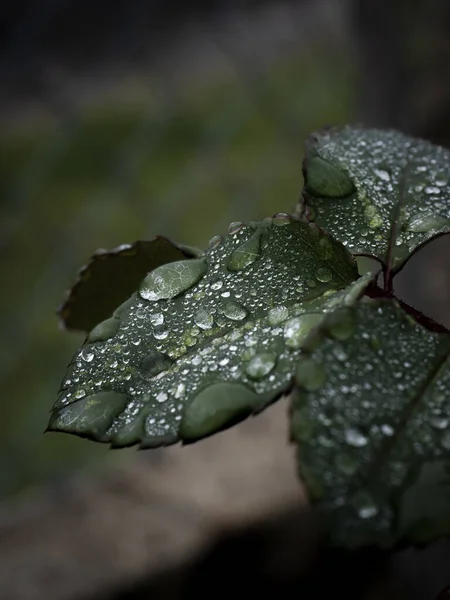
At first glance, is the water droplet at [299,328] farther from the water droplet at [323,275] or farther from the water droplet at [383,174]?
the water droplet at [383,174]

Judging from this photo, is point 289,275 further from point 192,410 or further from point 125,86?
point 125,86

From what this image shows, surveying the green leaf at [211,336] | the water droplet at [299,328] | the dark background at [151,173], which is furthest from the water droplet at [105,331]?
the dark background at [151,173]

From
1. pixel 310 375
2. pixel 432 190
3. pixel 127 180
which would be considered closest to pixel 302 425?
pixel 310 375

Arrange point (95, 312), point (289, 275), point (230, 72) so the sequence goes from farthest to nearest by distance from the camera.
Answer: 1. point (230, 72)
2. point (95, 312)
3. point (289, 275)

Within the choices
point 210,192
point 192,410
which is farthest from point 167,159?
point 192,410

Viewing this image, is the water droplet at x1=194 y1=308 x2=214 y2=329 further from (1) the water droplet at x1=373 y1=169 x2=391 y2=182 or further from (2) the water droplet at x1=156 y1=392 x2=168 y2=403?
(1) the water droplet at x1=373 y1=169 x2=391 y2=182

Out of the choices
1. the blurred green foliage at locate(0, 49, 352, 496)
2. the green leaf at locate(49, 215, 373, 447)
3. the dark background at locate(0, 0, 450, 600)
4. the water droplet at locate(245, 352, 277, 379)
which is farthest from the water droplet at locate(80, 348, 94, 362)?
the blurred green foliage at locate(0, 49, 352, 496)

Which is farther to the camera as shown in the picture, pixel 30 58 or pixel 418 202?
pixel 30 58

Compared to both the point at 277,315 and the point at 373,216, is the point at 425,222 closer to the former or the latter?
the point at 373,216

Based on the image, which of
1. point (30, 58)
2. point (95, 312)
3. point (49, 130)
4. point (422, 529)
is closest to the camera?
point (422, 529)
